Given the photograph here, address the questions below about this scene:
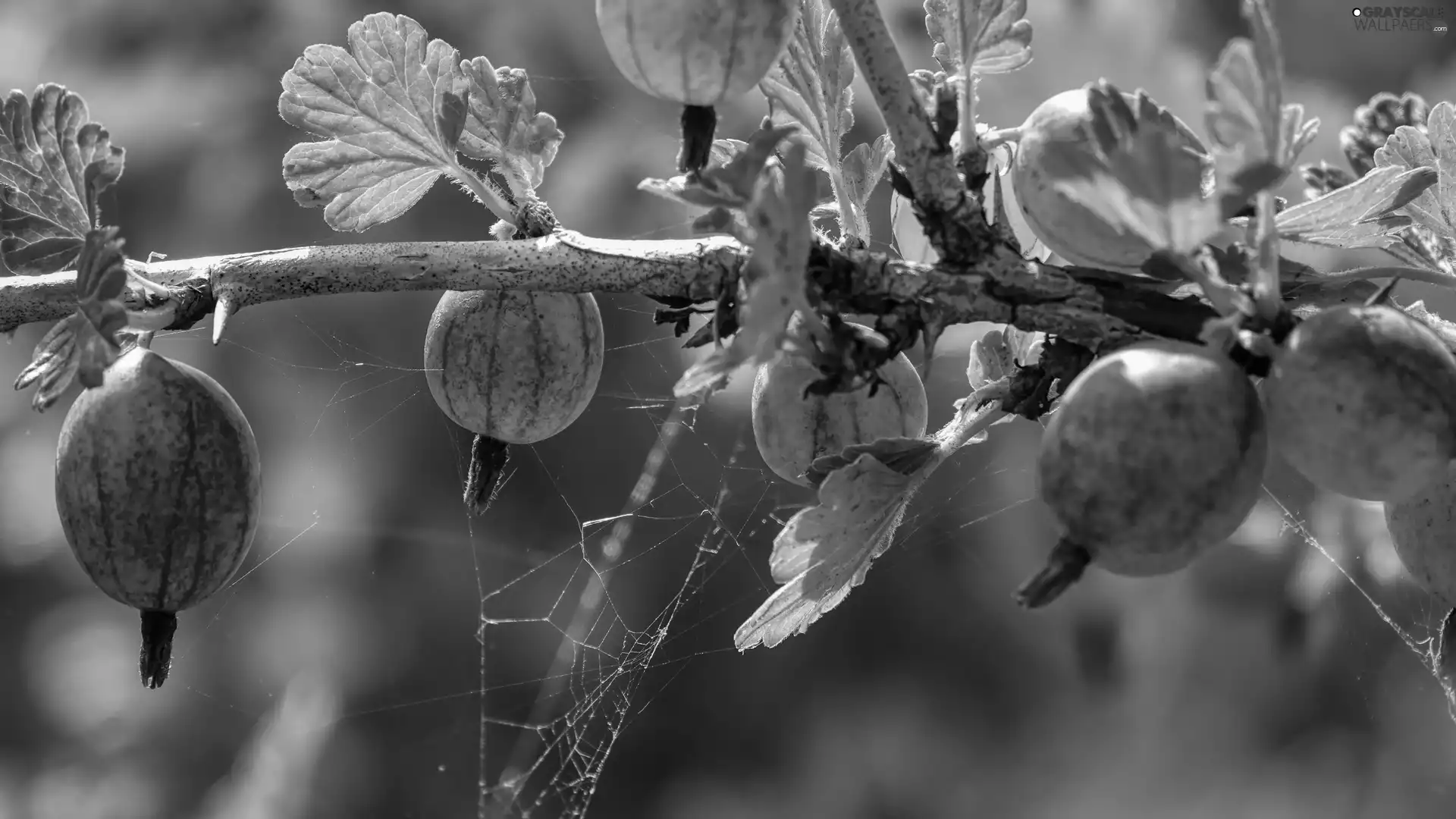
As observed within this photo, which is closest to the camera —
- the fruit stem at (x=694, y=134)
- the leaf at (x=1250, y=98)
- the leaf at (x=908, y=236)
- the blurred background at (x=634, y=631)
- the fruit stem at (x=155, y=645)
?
the leaf at (x=1250, y=98)

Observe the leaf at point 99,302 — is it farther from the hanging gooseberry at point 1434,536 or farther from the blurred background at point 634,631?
the blurred background at point 634,631

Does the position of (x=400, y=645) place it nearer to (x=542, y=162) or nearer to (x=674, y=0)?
(x=542, y=162)

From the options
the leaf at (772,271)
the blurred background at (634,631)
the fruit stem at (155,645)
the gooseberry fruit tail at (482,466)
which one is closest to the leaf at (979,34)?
the leaf at (772,271)

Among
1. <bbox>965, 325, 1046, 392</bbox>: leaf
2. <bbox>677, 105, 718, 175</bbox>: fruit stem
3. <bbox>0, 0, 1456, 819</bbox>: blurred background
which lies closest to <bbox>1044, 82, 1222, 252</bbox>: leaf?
<bbox>677, 105, 718, 175</bbox>: fruit stem

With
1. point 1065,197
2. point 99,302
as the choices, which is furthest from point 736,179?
point 99,302

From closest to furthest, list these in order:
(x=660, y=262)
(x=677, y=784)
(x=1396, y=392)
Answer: (x=1396, y=392) < (x=660, y=262) < (x=677, y=784)

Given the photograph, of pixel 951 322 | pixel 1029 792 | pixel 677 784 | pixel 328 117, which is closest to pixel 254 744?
pixel 677 784

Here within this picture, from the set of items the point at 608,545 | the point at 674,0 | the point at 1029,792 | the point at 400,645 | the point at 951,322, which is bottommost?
the point at 1029,792

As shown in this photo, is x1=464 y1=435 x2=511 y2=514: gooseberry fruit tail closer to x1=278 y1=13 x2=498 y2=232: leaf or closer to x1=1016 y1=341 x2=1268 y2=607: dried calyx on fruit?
x1=278 y1=13 x2=498 y2=232: leaf
